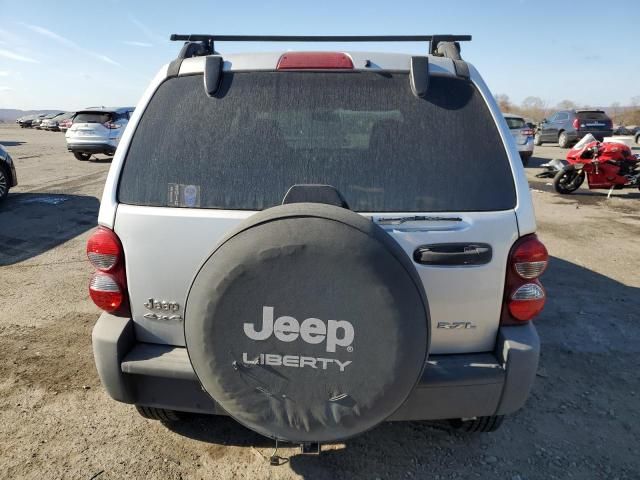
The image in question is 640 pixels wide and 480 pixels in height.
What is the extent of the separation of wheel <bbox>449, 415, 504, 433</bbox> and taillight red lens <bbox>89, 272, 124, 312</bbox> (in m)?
1.90

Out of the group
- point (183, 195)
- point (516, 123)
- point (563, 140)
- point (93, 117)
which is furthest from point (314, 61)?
point (563, 140)

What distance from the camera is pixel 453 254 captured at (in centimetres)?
189

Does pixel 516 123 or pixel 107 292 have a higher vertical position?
pixel 516 123

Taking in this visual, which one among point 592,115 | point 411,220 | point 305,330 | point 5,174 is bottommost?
point 5,174

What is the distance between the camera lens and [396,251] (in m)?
1.59

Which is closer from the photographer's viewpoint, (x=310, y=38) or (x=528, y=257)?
(x=528, y=257)

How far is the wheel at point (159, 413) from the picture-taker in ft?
7.92

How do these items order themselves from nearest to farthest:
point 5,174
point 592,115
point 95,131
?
1. point 5,174
2. point 95,131
3. point 592,115

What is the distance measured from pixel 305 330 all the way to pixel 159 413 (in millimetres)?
1319

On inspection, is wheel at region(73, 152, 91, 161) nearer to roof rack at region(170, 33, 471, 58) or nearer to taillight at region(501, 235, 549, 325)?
roof rack at region(170, 33, 471, 58)

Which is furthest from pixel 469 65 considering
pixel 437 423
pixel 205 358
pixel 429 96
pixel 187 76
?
pixel 437 423

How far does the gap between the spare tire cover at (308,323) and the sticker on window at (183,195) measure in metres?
0.46

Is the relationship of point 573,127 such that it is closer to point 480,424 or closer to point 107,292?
point 480,424

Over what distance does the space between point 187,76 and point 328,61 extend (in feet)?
2.29
